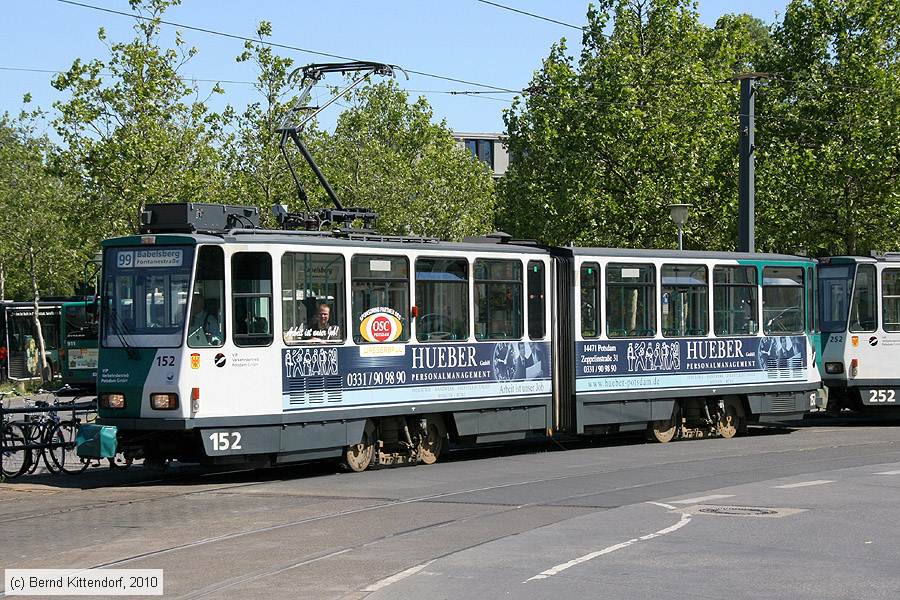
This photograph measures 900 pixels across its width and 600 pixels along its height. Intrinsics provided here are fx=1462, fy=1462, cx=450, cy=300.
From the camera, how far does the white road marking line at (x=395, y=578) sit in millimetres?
9617

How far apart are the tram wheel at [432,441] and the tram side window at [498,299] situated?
52.0 inches

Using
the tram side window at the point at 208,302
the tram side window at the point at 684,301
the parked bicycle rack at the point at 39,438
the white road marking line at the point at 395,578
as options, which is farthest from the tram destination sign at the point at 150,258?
the tram side window at the point at 684,301

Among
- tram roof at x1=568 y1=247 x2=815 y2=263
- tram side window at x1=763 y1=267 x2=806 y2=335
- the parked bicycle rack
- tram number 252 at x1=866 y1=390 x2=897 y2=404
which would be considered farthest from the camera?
tram number 252 at x1=866 y1=390 x2=897 y2=404

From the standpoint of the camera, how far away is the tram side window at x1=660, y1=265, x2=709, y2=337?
22.4m

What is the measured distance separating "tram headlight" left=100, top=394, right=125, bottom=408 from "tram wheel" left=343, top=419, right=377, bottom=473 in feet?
9.79

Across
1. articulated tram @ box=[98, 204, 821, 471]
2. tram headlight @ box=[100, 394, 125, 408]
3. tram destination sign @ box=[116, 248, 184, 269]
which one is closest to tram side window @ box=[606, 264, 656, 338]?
articulated tram @ box=[98, 204, 821, 471]

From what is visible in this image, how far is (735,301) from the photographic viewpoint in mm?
23422

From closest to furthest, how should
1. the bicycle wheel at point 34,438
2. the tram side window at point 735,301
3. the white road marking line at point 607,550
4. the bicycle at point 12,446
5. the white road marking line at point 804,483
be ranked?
the white road marking line at point 607,550
the white road marking line at point 804,483
the bicycle at point 12,446
the bicycle wheel at point 34,438
the tram side window at point 735,301

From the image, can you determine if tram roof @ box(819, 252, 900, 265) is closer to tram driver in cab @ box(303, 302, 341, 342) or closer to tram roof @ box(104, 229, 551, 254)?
tram roof @ box(104, 229, 551, 254)

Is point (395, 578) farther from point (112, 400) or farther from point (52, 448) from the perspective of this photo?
point (52, 448)

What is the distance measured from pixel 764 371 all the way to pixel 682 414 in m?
1.68

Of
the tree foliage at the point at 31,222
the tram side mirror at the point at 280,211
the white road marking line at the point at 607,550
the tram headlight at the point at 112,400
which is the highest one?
the tree foliage at the point at 31,222

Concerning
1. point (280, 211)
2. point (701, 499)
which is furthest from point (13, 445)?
point (701, 499)

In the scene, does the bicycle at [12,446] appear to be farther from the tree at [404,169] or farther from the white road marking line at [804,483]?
the tree at [404,169]
